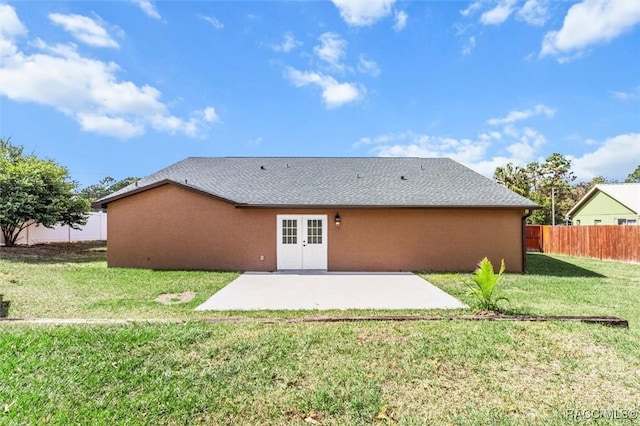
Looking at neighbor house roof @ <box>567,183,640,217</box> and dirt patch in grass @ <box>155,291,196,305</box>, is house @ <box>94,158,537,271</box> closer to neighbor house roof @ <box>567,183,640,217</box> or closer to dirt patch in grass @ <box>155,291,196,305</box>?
dirt patch in grass @ <box>155,291,196,305</box>

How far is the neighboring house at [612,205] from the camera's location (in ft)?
60.6

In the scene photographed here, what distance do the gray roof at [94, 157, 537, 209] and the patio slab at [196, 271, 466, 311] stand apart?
2616 mm

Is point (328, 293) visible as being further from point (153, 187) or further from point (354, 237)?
point (153, 187)

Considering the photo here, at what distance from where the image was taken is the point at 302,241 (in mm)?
11195

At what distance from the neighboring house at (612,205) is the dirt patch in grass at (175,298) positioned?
2365cm

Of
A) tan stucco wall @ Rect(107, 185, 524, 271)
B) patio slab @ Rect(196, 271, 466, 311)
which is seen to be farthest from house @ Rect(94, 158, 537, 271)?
patio slab @ Rect(196, 271, 466, 311)

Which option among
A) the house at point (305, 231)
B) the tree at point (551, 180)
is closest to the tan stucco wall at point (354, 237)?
the house at point (305, 231)

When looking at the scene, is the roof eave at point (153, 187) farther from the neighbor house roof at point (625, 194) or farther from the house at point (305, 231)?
the neighbor house roof at point (625, 194)

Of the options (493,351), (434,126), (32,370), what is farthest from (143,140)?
(493,351)

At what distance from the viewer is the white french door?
1113 cm

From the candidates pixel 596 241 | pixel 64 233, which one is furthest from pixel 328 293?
pixel 64 233

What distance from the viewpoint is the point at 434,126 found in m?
17.2

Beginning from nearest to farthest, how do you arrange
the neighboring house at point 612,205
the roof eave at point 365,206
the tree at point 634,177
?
1. the roof eave at point 365,206
2. the neighboring house at point 612,205
3. the tree at point 634,177

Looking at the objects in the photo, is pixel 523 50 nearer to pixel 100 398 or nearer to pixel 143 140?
pixel 100 398
